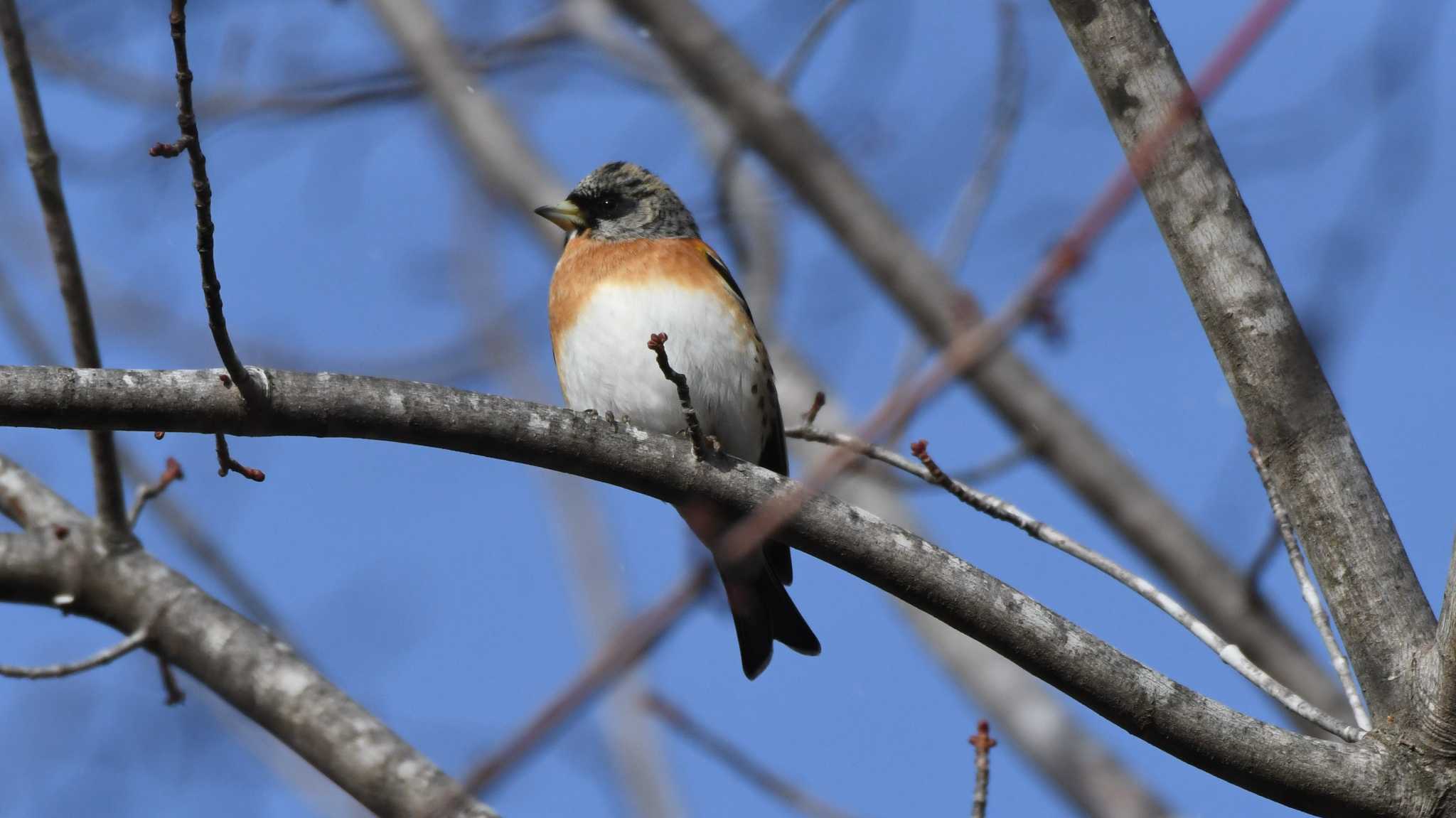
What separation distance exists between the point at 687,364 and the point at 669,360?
0.09m

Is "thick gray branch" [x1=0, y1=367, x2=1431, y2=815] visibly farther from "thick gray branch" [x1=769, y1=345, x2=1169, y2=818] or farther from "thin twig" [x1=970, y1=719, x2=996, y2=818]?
"thick gray branch" [x1=769, y1=345, x2=1169, y2=818]

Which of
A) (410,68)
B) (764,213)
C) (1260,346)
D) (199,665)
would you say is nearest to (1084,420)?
(764,213)

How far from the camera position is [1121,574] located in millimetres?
3260

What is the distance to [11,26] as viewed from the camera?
3.81 metres

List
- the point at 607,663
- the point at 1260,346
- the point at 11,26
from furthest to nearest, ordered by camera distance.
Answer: the point at 11,26
the point at 1260,346
the point at 607,663

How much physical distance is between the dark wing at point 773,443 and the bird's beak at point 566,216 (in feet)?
2.20

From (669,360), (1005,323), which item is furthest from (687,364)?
(1005,323)

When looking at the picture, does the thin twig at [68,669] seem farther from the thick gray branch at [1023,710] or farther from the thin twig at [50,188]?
the thick gray branch at [1023,710]

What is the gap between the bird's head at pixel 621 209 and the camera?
569 centimetres

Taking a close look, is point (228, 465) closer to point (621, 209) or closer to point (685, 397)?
point (685, 397)

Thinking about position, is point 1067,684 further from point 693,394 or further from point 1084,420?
point 1084,420

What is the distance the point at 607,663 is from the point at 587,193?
5029mm

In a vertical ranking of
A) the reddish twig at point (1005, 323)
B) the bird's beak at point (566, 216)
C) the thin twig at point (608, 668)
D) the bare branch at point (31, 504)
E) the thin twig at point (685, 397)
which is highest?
the bird's beak at point (566, 216)

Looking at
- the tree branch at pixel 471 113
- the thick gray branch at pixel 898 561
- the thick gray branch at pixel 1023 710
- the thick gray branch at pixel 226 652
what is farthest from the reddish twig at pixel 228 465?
the tree branch at pixel 471 113
